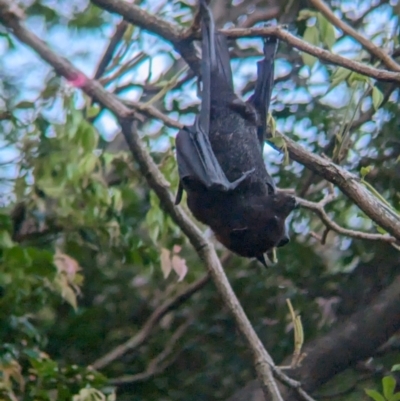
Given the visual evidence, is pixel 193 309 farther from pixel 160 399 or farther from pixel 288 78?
pixel 288 78

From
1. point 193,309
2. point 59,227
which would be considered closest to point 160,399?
point 193,309

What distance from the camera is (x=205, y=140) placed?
301cm

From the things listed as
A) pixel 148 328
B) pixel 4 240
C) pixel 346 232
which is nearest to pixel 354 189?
pixel 346 232

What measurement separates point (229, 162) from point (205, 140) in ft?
0.56

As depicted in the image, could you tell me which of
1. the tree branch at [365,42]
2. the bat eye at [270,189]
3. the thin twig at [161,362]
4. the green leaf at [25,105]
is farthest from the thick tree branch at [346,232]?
the thin twig at [161,362]

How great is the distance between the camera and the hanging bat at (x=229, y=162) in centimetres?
289

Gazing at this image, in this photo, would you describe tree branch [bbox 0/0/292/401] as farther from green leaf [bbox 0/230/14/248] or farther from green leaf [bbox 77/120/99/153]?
green leaf [bbox 0/230/14/248]

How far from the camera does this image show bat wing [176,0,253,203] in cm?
290

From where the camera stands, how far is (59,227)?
4.40 metres

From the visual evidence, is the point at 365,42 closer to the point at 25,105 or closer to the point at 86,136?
the point at 86,136

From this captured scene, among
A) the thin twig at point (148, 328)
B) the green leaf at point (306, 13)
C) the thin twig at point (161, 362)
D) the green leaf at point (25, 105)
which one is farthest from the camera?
the thin twig at point (161, 362)

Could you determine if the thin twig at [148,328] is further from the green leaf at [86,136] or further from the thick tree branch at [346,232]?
the thick tree branch at [346,232]

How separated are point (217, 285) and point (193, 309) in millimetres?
2017

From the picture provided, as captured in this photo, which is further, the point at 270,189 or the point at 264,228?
the point at 270,189
